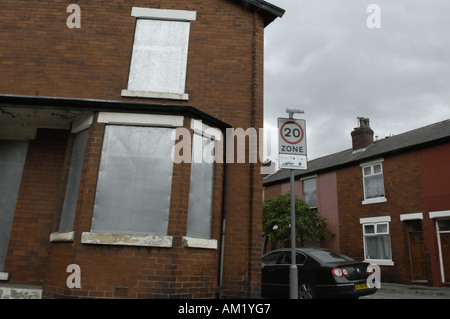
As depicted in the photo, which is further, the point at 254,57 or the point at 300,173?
the point at 300,173

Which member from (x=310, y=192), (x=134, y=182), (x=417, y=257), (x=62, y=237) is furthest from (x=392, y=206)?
(x=62, y=237)

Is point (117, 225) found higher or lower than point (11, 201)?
lower

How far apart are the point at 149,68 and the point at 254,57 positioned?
2.43 meters

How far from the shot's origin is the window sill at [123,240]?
5926 mm

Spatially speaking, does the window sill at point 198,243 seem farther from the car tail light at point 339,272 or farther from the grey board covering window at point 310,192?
the grey board covering window at point 310,192

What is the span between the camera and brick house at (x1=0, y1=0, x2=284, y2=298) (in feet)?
19.9

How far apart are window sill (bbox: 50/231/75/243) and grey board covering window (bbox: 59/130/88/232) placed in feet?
0.48

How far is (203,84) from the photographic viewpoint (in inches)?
309

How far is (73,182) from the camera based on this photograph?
673 centimetres

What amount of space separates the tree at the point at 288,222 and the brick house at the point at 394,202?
89cm

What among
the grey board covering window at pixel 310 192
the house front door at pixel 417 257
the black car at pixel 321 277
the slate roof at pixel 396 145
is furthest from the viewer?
the grey board covering window at pixel 310 192

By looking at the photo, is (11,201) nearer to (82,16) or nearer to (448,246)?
(82,16)

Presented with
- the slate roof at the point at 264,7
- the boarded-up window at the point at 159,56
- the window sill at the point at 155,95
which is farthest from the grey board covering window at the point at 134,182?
the slate roof at the point at 264,7
